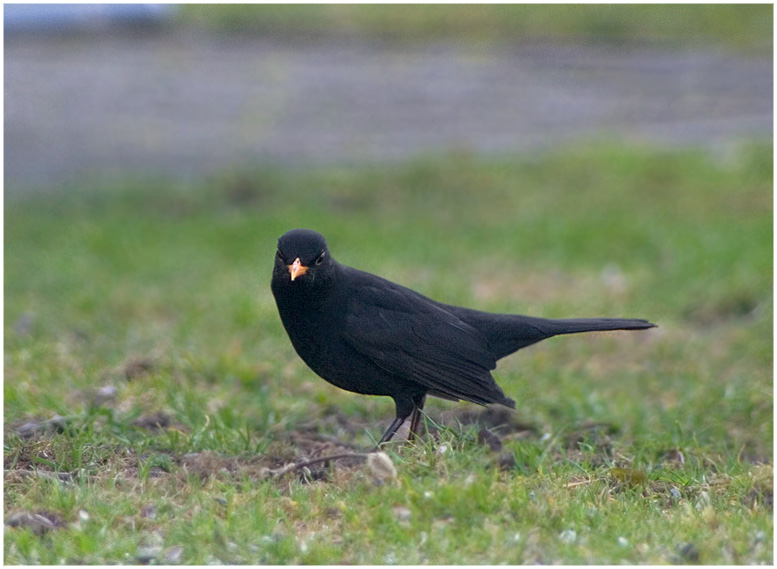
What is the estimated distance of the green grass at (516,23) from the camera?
18.3 metres

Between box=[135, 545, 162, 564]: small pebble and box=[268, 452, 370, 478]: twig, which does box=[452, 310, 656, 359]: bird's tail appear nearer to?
box=[268, 452, 370, 478]: twig

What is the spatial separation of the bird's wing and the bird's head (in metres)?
0.25

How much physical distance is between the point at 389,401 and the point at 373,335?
1.56 meters

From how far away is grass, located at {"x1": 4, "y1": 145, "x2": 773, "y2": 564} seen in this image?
12.1 ft

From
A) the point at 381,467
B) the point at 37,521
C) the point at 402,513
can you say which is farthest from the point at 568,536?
the point at 37,521

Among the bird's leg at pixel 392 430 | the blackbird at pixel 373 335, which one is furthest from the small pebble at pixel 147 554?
the bird's leg at pixel 392 430

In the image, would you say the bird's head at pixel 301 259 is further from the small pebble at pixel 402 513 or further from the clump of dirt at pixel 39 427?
the clump of dirt at pixel 39 427

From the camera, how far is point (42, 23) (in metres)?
18.9

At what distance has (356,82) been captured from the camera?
1658 centimetres

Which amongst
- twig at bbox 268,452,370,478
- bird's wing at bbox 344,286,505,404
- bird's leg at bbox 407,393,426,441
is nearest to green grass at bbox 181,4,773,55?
bird's wing at bbox 344,286,505,404

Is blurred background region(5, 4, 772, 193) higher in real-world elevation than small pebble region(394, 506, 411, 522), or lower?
higher

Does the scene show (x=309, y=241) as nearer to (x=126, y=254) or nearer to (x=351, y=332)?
(x=351, y=332)

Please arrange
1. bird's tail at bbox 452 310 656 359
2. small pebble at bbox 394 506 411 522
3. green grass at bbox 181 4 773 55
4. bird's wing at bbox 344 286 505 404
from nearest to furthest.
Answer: small pebble at bbox 394 506 411 522
bird's wing at bbox 344 286 505 404
bird's tail at bbox 452 310 656 359
green grass at bbox 181 4 773 55

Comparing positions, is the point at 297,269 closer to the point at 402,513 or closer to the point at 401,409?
the point at 401,409
